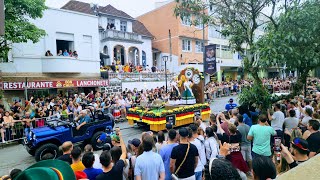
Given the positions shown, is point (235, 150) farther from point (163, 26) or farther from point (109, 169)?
point (163, 26)

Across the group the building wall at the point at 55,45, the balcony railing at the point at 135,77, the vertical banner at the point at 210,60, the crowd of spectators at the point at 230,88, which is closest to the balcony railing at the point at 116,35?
the building wall at the point at 55,45

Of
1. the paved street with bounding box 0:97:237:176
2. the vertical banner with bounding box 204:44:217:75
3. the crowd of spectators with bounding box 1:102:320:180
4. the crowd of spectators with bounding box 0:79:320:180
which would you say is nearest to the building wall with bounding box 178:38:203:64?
the vertical banner with bounding box 204:44:217:75

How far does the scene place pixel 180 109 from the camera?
42.2 ft

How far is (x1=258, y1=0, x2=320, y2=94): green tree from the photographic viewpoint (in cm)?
614

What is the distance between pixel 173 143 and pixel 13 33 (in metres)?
12.2

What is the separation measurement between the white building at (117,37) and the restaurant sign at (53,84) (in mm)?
5695

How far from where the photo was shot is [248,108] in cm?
784

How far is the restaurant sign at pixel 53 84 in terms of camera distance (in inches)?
648

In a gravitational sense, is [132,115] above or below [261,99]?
below

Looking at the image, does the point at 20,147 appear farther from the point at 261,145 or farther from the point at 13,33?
the point at 261,145

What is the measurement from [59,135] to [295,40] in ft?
25.8

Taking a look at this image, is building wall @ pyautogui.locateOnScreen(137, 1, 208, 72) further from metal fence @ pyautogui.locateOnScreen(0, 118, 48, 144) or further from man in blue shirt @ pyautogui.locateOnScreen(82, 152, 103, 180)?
man in blue shirt @ pyautogui.locateOnScreen(82, 152, 103, 180)

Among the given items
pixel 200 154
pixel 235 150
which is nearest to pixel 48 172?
pixel 200 154

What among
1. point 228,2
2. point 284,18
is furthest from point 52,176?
point 228,2
